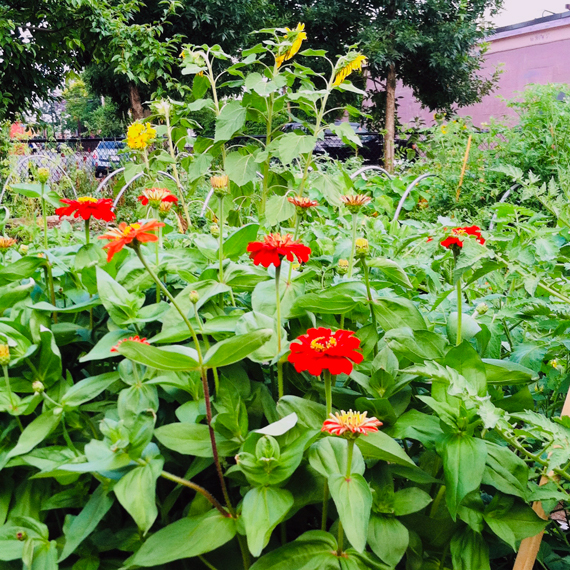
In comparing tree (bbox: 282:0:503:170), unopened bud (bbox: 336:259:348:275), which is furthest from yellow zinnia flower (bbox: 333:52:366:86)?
tree (bbox: 282:0:503:170)

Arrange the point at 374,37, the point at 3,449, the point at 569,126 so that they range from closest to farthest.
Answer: the point at 3,449 → the point at 569,126 → the point at 374,37

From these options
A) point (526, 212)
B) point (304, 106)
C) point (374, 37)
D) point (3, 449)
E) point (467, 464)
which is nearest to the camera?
point (467, 464)

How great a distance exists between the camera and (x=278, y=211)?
5.21 feet

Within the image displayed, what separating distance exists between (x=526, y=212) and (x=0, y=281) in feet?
3.15

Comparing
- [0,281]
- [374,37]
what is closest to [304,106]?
[0,281]

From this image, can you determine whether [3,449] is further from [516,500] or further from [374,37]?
[374,37]

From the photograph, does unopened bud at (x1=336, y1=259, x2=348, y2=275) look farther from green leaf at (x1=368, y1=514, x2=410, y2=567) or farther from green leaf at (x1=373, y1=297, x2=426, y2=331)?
green leaf at (x1=368, y1=514, x2=410, y2=567)

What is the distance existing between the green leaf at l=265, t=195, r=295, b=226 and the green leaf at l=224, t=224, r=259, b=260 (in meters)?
0.59

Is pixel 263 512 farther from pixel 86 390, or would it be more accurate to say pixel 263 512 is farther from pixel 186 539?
pixel 86 390

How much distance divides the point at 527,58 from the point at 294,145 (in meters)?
13.6

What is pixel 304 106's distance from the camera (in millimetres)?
1958

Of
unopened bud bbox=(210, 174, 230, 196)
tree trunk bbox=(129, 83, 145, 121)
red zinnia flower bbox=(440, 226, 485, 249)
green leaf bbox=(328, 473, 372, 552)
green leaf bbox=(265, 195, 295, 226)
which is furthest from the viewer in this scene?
tree trunk bbox=(129, 83, 145, 121)

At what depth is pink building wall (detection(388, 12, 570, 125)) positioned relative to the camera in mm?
12062

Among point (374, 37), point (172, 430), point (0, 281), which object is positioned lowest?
point (172, 430)
